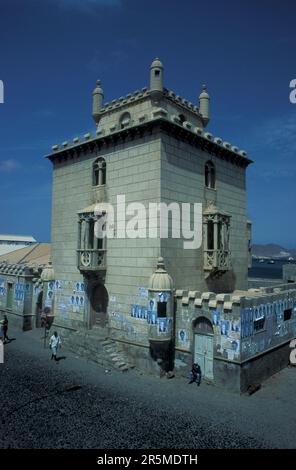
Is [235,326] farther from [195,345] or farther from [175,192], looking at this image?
[175,192]

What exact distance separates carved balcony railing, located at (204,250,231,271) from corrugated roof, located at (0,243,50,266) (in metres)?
18.0

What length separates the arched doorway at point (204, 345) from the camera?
19.1 metres

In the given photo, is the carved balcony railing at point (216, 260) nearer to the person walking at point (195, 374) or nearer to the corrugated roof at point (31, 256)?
the person walking at point (195, 374)

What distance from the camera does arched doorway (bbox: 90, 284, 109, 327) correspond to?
79.5 ft

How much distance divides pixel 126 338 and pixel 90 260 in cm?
567

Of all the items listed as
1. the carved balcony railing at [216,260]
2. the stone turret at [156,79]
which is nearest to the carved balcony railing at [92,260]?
the carved balcony railing at [216,260]

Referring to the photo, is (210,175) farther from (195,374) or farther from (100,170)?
(195,374)

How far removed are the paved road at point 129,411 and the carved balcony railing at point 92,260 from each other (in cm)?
624

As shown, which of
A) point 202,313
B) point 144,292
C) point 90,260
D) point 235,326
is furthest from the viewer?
point 90,260

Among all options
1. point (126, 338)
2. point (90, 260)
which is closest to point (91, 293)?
point (90, 260)

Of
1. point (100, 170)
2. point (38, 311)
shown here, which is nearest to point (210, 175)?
point (100, 170)

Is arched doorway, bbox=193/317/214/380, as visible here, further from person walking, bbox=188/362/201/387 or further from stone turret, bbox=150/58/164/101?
stone turret, bbox=150/58/164/101

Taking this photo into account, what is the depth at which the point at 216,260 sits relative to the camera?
22.7 m

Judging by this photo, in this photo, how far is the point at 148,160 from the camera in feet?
69.7
